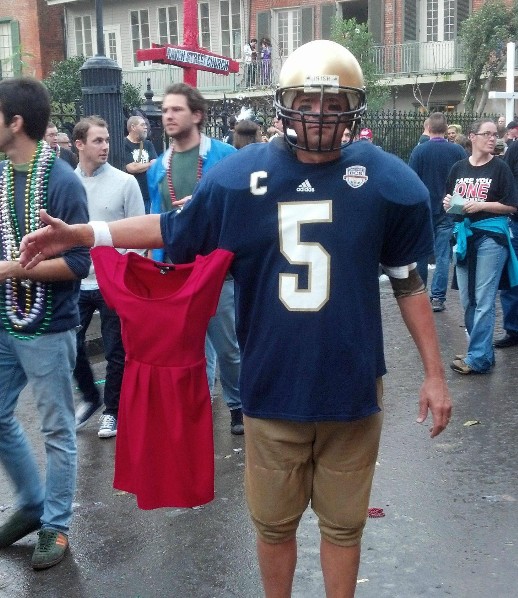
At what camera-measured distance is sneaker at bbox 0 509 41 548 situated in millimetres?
4141

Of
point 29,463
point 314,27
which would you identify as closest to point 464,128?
point 314,27

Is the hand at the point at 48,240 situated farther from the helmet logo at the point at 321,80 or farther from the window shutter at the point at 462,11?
the window shutter at the point at 462,11

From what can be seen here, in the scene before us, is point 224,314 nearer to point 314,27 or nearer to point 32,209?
point 32,209

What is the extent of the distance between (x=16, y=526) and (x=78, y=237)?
5.85 feet

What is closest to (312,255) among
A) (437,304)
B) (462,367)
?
(462,367)

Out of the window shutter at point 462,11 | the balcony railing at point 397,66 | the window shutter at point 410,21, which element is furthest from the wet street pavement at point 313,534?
the window shutter at point 410,21

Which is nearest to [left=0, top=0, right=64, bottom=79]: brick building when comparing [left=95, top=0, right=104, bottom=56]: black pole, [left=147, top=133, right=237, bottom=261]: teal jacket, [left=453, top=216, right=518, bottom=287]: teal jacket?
[left=95, top=0, right=104, bottom=56]: black pole

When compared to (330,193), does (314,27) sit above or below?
above

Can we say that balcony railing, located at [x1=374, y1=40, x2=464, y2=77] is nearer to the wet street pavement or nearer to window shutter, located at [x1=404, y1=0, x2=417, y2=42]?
window shutter, located at [x1=404, y1=0, x2=417, y2=42]

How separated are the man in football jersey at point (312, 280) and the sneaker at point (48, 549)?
4.24ft

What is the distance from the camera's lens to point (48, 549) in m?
3.98

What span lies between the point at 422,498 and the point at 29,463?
2034 millimetres

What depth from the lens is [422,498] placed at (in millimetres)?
4703

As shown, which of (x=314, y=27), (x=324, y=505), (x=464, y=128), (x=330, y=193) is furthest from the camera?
(x=314, y=27)
